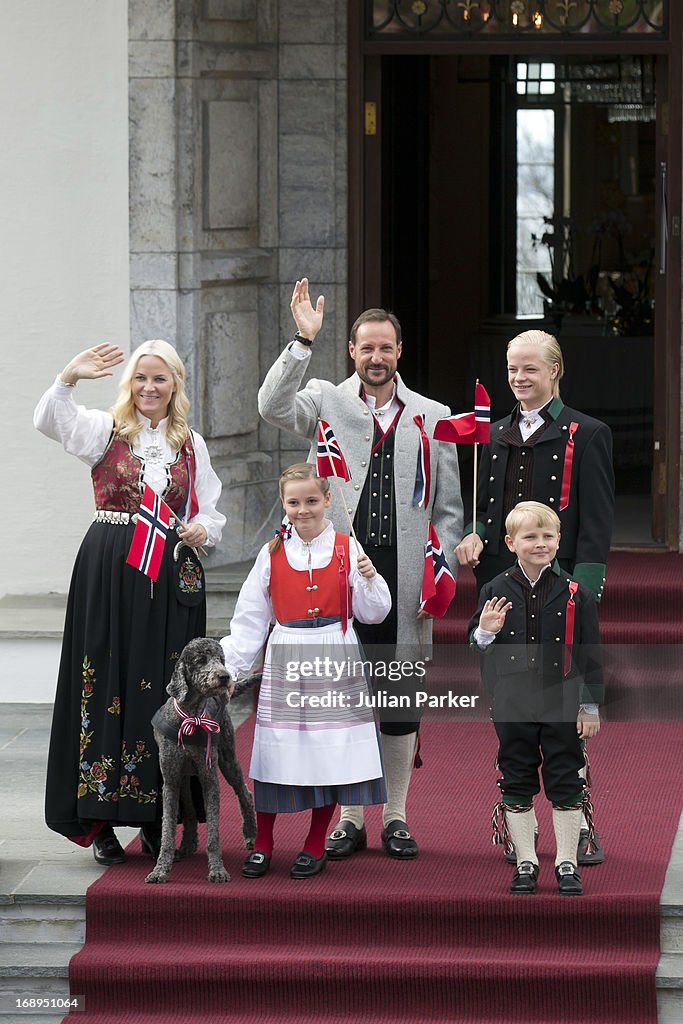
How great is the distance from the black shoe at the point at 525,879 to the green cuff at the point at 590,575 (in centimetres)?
82

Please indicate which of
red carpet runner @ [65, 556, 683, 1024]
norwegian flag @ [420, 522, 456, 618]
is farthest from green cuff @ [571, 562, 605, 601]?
red carpet runner @ [65, 556, 683, 1024]

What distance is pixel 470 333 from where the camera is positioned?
14531mm

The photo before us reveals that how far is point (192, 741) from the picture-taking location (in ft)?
18.5

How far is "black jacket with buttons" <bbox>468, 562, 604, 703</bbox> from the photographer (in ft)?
18.0

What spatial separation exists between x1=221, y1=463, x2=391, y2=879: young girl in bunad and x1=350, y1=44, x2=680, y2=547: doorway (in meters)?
4.57

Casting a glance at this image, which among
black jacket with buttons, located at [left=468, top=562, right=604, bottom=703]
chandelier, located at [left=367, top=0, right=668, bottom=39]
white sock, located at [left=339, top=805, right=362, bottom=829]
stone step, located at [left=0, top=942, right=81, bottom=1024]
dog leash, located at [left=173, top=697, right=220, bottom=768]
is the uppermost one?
chandelier, located at [left=367, top=0, right=668, bottom=39]

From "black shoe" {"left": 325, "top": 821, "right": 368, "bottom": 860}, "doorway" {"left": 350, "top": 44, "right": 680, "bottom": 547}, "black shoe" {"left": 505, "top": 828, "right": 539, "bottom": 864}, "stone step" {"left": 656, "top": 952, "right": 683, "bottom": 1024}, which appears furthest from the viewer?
"doorway" {"left": 350, "top": 44, "right": 680, "bottom": 547}

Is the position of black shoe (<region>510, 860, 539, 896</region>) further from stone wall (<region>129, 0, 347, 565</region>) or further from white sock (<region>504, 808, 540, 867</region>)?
stone wall (<region>129, 0, 347, 565</region>)

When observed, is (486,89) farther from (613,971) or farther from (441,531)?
(613,971)

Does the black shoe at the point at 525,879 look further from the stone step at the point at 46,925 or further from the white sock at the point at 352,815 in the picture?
the stone step at the point at 46,925

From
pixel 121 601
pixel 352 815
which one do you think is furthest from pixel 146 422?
pixel 352 815

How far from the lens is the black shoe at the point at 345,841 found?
19.4 feet

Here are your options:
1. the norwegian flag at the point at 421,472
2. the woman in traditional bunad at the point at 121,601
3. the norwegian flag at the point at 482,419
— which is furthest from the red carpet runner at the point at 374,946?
the norwegian flag at the point at 482,419

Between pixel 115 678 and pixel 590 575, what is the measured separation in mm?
1504
